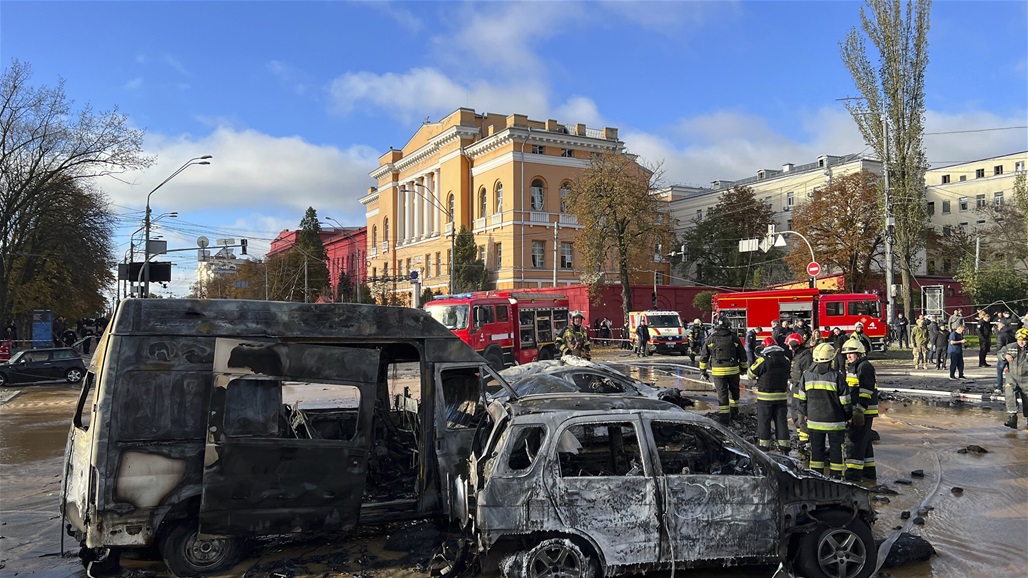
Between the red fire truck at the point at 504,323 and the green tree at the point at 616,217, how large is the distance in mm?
13595

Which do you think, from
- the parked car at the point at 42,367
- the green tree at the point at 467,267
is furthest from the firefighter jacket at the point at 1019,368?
the green tree at the point at 467,267

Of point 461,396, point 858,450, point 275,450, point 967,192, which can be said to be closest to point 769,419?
point 858,450

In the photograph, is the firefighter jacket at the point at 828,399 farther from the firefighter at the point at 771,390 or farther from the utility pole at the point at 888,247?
the utility pole at the point at 888,247

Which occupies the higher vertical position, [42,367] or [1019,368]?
[1019,368]

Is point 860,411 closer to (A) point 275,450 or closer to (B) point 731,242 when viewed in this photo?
(A) point 275,450

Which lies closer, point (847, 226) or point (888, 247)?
point (888, 247)

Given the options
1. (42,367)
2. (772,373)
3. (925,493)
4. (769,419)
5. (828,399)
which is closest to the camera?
(828,399)

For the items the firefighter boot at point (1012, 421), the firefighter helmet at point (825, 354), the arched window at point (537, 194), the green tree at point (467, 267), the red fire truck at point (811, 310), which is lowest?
the firefighter boot at point (1012, 421)

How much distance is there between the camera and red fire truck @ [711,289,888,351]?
1084 inches

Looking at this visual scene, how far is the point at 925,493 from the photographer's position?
25.2 feet

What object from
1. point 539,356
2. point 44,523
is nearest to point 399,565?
point 44,523

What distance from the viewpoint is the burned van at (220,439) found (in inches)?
204

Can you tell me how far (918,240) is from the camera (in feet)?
110

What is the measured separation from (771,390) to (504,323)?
1332cm
